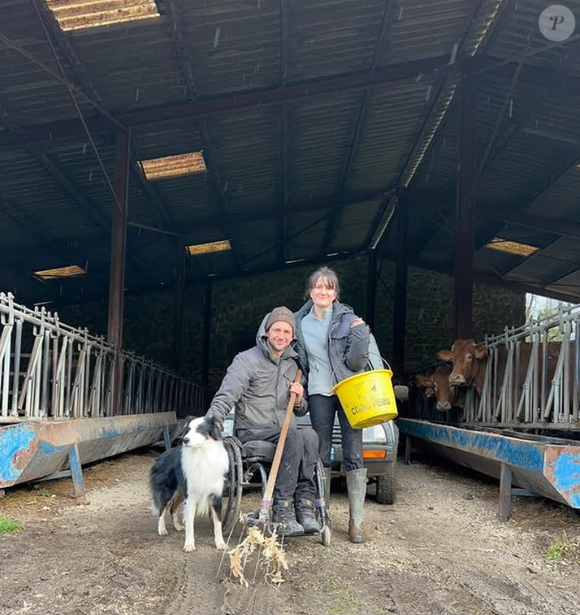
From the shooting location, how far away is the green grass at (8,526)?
14.0 ft

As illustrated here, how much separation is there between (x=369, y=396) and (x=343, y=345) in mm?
415

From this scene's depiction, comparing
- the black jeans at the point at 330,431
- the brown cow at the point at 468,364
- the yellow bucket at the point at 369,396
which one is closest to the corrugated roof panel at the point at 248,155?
the brown cow at the point at 468,364

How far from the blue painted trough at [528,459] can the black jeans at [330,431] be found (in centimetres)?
114

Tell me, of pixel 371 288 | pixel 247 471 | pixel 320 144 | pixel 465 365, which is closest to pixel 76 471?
pixel 247 471

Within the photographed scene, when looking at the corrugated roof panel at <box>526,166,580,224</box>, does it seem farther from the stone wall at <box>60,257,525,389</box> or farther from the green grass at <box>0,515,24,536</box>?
the green grass at <box>0,515,24,536</box>

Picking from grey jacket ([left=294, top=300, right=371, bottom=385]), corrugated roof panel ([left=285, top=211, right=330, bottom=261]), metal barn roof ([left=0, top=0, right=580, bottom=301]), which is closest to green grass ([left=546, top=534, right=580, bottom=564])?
grey jacket ([left=294, top=300, right=371, bottom=385])

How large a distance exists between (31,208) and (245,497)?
767 cm

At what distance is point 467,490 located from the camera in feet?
22.5

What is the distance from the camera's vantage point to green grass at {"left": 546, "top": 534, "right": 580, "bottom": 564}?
388cm

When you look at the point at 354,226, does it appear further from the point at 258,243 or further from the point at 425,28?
the point at 425,28

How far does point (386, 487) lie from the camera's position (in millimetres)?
5867

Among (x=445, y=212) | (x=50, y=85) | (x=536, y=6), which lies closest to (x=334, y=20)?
(x=536, y=6)

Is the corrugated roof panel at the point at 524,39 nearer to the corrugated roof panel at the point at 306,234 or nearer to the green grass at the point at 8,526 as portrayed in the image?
the corrugated roof panel at the point at 306,234

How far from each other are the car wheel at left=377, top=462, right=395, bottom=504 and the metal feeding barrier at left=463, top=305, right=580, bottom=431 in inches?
55.5
